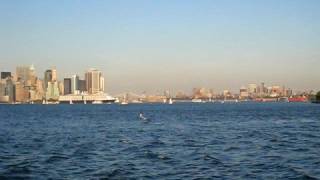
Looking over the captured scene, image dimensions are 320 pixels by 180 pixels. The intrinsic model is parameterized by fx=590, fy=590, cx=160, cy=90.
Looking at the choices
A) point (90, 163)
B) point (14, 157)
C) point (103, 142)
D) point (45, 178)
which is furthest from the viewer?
point (103, 142)

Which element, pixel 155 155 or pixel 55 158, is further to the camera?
pixel 155 155

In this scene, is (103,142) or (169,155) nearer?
(169,155)

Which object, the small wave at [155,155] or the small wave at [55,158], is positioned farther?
the small wave at [155,155]

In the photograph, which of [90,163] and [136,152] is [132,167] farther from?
[136,152]

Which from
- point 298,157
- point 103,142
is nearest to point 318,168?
point 298,157

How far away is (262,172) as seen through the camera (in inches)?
1328

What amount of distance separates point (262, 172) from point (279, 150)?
12791 millimetres

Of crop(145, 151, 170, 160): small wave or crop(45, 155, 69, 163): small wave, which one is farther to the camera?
crop(145, 151, 170, 160): small wave

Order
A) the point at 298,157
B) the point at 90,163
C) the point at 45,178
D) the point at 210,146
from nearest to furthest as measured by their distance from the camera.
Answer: the point at 45,178 < the point at 90,163 < the point at 298,157 < the point at 210,146

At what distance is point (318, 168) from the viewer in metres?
34.9

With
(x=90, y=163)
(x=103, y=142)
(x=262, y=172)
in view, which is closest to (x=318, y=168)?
(x=262, y=172)

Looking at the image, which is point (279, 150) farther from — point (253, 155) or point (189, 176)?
point (189, 176)

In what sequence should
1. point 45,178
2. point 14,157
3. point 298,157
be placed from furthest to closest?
point 14,157, point 298,157, point 45,178

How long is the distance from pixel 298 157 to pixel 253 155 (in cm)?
326
